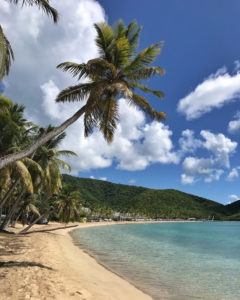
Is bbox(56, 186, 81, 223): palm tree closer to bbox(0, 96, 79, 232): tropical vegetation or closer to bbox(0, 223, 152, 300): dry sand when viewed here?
bbox(0, 96, 79, 232): tropical vegetation

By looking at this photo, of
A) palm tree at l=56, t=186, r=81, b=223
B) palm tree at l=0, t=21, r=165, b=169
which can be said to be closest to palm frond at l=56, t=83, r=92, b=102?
palm tree at l=0, t=21, r=165, b=169

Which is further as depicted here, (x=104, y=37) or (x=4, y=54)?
(x=104, y=37)

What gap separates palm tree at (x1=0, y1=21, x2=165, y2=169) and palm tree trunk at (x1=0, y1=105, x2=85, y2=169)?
241mm

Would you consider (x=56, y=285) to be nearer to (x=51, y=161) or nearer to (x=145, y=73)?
(x=145, y=73)

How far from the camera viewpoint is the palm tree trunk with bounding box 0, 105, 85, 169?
33.2 feet

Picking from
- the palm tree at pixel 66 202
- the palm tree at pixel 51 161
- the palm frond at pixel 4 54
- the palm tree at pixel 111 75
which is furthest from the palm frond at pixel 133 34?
the palm tree at pixel 66 202

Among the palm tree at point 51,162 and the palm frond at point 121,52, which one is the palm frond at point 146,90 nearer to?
the palm frond at point 121,52

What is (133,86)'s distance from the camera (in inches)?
558

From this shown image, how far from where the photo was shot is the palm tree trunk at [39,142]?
33.2ft

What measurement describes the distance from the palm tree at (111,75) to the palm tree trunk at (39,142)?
0.24 meters

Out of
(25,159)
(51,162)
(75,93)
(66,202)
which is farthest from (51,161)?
(66,202)

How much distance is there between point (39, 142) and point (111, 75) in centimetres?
376

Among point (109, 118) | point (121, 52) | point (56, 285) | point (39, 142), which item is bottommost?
point (56, 285)

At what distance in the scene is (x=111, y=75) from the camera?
13.3 meters
